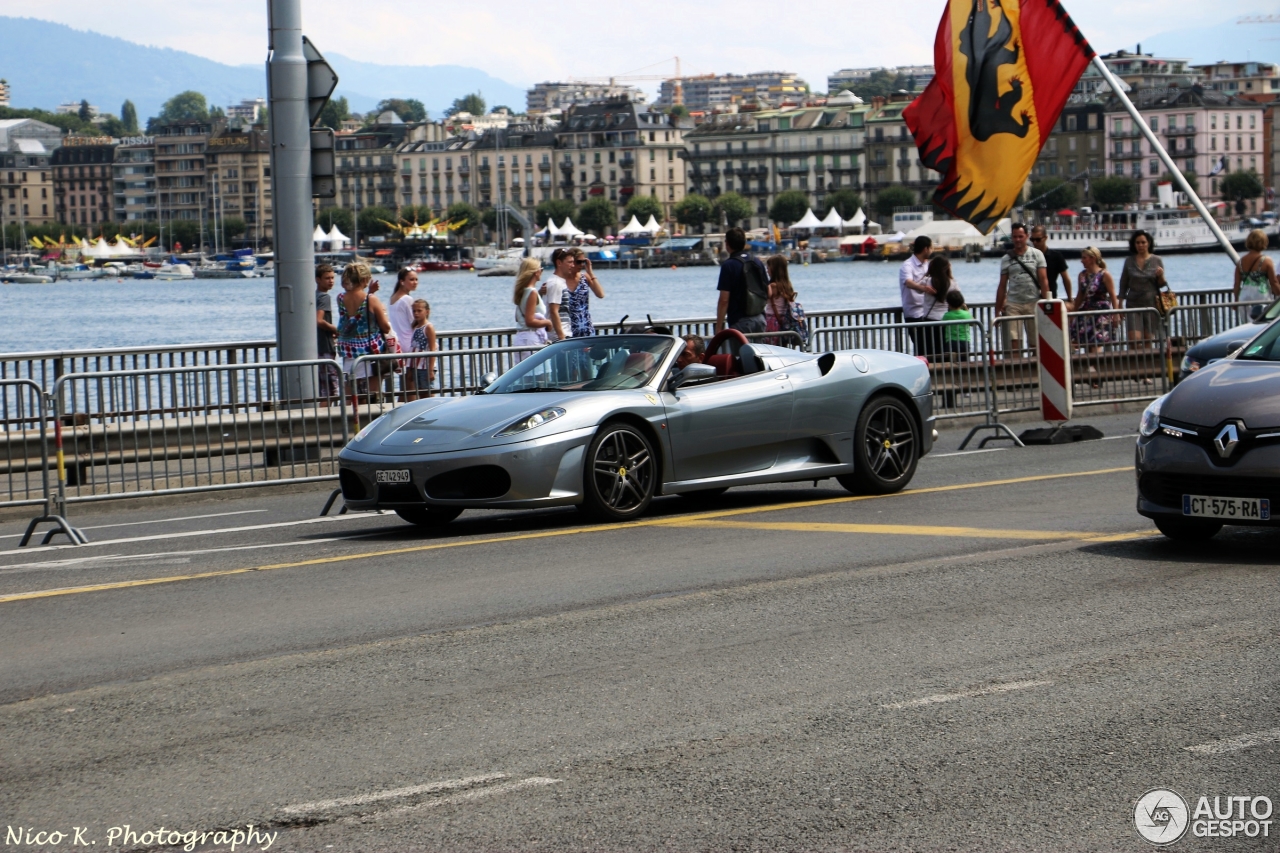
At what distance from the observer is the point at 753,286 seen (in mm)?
17750

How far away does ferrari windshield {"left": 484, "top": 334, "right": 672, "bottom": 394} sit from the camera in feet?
39.3

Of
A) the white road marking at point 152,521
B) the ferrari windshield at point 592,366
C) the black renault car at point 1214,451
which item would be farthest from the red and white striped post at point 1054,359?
the white road marking at point 152,521

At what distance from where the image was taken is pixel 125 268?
198 m

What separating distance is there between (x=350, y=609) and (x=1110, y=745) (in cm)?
408

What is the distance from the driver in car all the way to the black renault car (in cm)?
351

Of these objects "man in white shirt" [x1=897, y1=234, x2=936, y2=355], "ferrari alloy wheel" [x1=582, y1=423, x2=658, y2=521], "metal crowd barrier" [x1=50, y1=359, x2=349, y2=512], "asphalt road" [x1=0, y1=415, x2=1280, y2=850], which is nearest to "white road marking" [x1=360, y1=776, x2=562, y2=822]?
"asphalt road" [x1=0, y1=415, x2=1280, y2=850]

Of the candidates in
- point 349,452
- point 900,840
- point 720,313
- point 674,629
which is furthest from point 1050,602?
point 720,313

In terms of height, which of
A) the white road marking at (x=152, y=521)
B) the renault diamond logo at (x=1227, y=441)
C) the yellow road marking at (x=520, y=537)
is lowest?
the white road marking at (x=152, y=521)

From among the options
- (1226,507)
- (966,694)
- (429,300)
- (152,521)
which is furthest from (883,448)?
(429,300)

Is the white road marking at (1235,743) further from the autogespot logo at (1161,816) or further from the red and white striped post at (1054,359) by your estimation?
the red and white striped post at (1054,359)

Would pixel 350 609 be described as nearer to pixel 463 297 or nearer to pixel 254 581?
pixel 254 581

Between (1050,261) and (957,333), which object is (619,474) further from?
(1050,261)

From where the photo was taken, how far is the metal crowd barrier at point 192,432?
1415 centimetres

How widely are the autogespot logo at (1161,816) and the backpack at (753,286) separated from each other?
1274 cm
